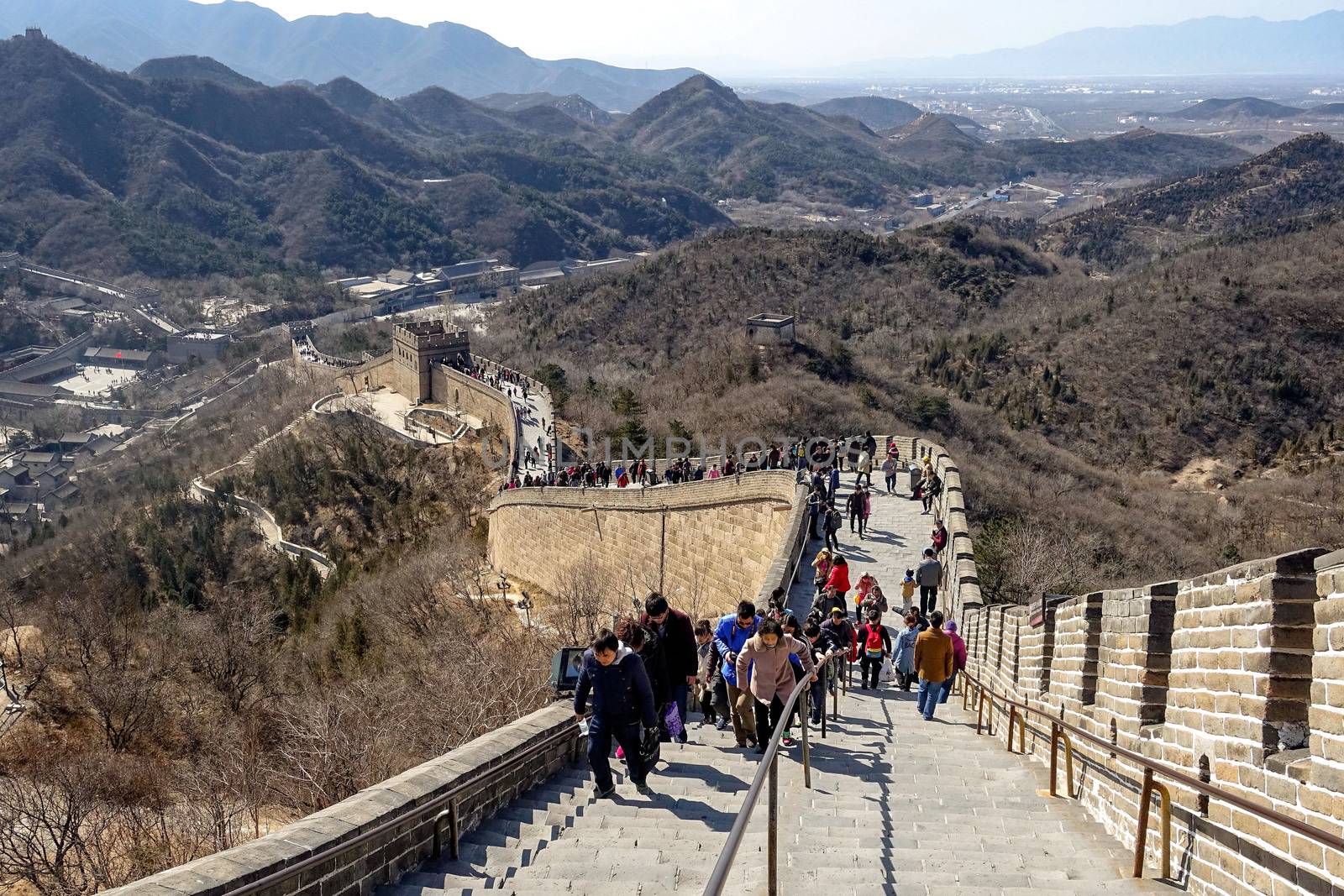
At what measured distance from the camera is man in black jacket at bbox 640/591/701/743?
7.52m

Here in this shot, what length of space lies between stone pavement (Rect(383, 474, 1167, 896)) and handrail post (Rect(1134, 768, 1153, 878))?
0.08 metres

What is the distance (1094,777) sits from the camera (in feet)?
21.6

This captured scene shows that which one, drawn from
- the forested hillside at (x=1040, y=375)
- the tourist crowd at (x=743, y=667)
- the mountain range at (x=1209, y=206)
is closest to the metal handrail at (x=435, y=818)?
the tourist crowd at (x=743, y=667)

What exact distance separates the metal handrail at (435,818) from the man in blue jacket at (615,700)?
54cm

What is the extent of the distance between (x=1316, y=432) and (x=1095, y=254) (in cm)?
5692

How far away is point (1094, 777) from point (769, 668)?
2170mm

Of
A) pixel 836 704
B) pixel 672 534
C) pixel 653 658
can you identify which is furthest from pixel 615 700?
pixel 672 534

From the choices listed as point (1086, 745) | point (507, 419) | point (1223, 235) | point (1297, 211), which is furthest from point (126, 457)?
point (1297, 211)

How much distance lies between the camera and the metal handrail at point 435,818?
187 inches

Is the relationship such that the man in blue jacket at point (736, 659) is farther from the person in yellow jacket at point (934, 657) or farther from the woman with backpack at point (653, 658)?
the person in yellow jacket at point (934, 657)

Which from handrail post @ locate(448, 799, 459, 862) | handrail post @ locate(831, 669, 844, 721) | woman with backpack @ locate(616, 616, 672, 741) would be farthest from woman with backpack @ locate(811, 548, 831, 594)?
handrail post @ locate(448, 799, 459, 862)

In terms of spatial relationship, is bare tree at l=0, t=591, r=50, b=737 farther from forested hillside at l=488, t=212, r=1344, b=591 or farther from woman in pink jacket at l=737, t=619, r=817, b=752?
woman in pink jacket at l=737, t=619, r=817, b=752

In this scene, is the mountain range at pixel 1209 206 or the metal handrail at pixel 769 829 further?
the mountain range at pixel 1209 206

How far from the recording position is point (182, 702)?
74.8 feet
